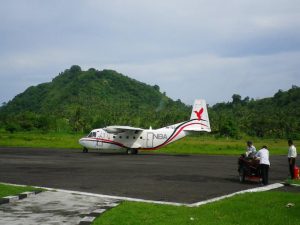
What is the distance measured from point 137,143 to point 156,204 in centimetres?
2726

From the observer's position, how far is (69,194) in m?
13.7

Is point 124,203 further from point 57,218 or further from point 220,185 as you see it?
point 220,185

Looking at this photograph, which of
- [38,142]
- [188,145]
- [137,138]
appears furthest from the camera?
[38,142]

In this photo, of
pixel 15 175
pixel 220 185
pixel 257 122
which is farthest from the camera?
pixel 257 122

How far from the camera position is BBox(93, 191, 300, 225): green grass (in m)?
9.48

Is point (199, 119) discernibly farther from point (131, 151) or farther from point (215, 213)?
point (215, 213)

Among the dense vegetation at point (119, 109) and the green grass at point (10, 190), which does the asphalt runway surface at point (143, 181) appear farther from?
the dense vegetation at point (119, 109)

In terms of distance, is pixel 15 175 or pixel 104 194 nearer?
pixel 104 194

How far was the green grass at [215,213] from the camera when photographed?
948 cm

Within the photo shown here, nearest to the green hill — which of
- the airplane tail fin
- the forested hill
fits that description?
the forested hill

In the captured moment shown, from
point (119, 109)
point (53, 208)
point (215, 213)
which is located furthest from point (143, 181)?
point (119, 109)

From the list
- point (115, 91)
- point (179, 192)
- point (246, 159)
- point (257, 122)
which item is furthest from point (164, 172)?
point (115, 91)

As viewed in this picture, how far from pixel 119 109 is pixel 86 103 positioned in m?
15.4

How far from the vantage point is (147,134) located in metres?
38.9
